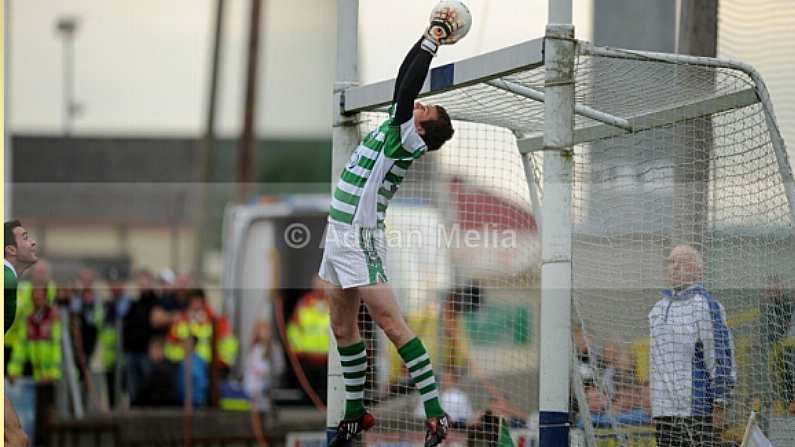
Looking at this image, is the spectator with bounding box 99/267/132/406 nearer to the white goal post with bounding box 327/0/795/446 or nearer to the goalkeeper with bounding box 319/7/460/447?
the white goal post with bounding box 327/0/795/446

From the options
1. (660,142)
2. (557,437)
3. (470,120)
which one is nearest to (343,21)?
(470,120)

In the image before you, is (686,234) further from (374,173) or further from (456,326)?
(456,326)

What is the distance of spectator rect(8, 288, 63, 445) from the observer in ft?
46.7

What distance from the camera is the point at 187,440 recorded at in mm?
14156

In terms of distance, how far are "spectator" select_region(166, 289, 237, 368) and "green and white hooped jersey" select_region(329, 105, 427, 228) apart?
29.8 ft

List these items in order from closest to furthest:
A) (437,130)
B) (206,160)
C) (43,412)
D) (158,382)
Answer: (437,130), (43,412), (158,382), (206,160)

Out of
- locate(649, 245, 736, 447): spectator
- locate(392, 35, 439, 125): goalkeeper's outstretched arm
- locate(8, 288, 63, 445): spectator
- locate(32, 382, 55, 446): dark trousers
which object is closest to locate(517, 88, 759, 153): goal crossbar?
locate(649, 245, 736, 447): spectator

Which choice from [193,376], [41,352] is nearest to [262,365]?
[193,376]

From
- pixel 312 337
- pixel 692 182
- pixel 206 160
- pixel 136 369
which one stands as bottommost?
pixel 136 369

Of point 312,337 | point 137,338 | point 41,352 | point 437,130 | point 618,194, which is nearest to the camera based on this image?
point 437,130

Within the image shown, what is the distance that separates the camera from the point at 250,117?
22562mm

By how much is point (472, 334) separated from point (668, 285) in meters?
2.75

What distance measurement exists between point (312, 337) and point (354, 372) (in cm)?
1054

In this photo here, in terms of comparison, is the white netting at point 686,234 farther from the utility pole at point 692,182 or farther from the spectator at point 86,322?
the spectator at point 86,322
